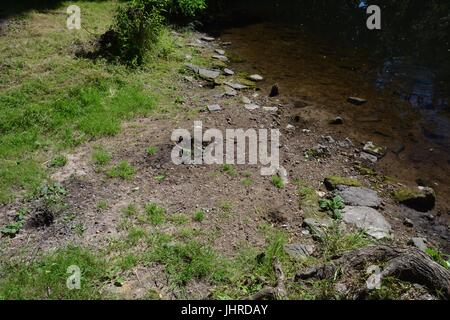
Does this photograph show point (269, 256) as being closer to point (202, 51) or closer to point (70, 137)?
point (70, 137)

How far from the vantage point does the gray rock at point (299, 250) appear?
498 centimetres

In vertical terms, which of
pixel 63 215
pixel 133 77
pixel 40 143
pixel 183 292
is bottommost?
pixel 183 292

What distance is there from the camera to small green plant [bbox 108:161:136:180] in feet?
19.9

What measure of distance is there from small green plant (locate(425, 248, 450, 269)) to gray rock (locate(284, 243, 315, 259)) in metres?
1.44

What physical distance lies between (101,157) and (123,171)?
20.3 inches

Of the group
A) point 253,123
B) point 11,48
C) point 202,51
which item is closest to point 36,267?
point 253,123

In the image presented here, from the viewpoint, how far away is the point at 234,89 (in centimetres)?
936

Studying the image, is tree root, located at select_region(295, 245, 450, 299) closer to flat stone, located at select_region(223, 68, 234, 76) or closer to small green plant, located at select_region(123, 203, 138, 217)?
small green plant, located at select_region(123, 203, 138, 217)

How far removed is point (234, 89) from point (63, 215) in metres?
5.23

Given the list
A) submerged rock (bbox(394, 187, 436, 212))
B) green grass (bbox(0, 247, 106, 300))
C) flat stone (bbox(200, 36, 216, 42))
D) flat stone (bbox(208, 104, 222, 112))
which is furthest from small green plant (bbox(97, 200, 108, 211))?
flat stone (bbox(200, 36, 216, 42))

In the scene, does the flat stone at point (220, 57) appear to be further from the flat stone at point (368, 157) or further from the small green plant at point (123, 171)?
the small green plant at point (123, 171)

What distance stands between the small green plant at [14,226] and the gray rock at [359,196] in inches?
175

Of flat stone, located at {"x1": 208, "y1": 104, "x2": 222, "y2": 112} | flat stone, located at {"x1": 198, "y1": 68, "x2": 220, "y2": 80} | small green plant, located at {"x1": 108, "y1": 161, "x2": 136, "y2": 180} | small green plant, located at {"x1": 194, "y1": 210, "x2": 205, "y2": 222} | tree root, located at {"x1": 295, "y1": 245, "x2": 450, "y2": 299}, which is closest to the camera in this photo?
tree root, located at {"x1": 295, "y1": 245, "x2": 450, "y2": 299}

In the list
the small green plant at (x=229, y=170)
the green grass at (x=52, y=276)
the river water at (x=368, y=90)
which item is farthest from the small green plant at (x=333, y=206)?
the green grass at (x=52, y=276)
